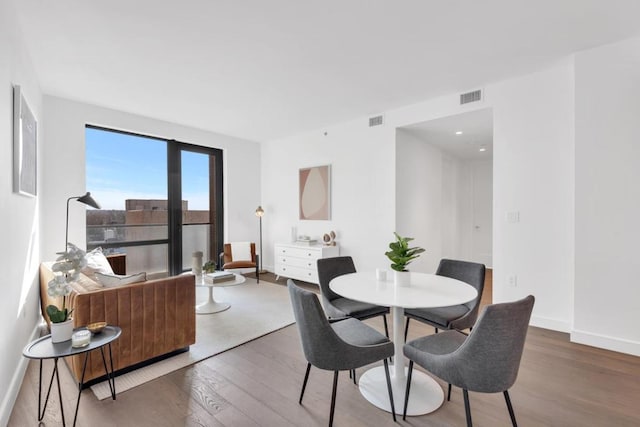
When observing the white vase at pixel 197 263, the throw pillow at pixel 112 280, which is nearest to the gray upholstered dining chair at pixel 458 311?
the throw pillow at pixel 112 280

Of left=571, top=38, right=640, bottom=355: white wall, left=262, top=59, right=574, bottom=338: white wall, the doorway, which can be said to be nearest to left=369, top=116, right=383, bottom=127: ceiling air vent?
left=262, top=59, right=574, bottom=338: white wall

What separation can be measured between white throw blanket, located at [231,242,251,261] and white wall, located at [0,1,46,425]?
2823 millimetres

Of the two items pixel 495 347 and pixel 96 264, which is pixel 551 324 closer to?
pixel 495 347

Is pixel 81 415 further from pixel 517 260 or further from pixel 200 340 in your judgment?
pixel 517 260

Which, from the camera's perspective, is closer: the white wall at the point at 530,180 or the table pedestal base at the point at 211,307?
Answer: the white wall at the point at 530,180

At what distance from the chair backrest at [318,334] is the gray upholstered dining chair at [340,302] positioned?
2.36 ft

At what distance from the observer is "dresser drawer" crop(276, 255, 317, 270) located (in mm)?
4978

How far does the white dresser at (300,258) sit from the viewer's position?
493cm

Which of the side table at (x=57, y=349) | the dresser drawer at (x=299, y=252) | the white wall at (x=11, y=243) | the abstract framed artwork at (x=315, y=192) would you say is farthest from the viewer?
the abstract framed artwork at (x=315, y=192)

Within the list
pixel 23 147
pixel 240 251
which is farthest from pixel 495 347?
pixel 240 251

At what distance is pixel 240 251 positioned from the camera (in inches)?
215

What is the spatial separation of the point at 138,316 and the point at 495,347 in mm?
2444

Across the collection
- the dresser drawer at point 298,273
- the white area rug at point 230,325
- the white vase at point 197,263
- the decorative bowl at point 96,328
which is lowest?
the white area rug at point 230,325

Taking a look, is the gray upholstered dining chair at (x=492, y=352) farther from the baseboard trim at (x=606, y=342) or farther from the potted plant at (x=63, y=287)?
the potted plant at (x=63, y=287)
